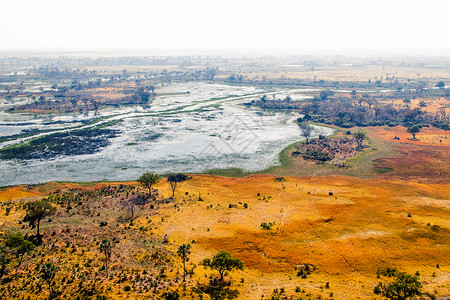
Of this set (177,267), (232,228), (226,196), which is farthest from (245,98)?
(177,267)

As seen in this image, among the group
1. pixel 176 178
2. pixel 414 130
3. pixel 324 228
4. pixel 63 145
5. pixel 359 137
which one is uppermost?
pixel 414 130

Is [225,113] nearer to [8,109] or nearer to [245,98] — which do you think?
[245,98]

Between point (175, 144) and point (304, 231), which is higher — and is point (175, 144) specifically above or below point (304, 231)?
above

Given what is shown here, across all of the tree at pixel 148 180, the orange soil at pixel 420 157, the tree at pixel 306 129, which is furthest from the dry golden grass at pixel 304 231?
the tree at pixel 306 129

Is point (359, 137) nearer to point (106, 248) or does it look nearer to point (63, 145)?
point (106, 248)

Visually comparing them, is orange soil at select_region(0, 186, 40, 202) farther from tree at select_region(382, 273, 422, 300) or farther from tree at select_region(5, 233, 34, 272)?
tree at select_region(382, 273, 422, 300)

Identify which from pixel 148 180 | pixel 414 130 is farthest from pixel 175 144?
pixel 414 130
